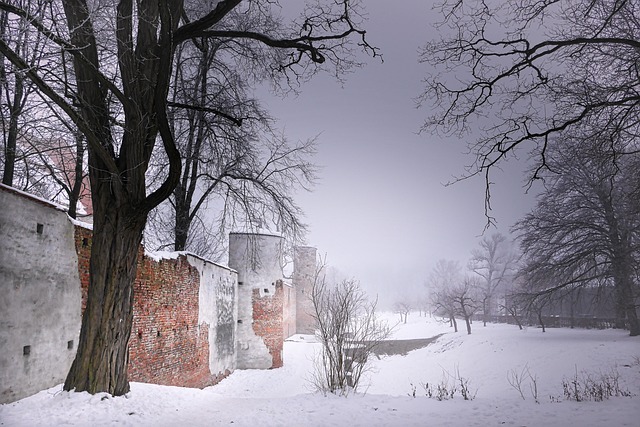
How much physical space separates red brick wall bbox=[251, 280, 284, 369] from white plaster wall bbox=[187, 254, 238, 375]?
3.10ft

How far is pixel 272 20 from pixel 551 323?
1128 inches

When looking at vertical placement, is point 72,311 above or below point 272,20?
below

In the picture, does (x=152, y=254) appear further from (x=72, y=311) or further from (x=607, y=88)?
(x=607, y=88)

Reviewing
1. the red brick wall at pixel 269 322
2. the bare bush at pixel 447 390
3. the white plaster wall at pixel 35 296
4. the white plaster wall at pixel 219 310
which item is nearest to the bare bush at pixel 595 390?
the bare bush at pixel 447 390

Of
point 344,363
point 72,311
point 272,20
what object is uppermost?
point 272,20

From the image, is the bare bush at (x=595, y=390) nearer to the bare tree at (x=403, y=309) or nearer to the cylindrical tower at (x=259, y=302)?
the cylindrical tower at (x=259, y=302)

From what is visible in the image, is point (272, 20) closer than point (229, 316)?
Yes

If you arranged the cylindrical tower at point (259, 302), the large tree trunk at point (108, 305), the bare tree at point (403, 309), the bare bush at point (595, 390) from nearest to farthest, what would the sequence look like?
the large tree trunk at point (108, 305)
the bare bush at point (595, 390)
the cylindrical tower at point (259, 302)
the bare tree at point (403, 309)

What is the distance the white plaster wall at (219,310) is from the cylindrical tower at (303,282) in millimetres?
20020

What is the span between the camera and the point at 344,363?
819 cm

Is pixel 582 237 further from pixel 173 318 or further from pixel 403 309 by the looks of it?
pixel 403 309

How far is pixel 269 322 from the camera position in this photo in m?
17.2

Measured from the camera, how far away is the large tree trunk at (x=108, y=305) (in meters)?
5.54

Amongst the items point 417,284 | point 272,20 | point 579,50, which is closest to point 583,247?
point 579,50
